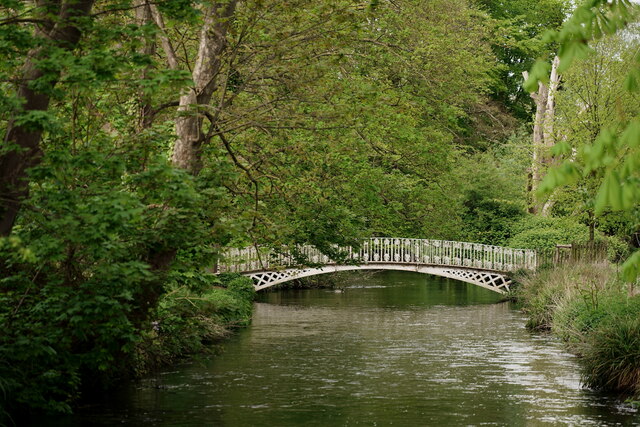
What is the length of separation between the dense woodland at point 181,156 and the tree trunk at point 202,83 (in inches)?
1.5

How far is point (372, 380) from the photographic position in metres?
18.8

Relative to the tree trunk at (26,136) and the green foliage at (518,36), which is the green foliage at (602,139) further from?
the green foliage at (518,36)

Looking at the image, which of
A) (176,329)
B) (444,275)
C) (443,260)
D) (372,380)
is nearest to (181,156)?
(176,329)

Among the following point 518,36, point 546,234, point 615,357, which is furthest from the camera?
point 518,36

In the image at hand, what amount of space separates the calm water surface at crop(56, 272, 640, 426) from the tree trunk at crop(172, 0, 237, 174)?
3933mm

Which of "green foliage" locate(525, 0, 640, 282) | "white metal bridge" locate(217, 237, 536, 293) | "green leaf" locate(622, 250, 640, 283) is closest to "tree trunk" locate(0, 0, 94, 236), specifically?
"green foliage" locate(525, 0, 640, 282)

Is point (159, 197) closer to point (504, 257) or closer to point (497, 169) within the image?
point (504, 257)

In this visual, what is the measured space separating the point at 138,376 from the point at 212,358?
393 centimetres

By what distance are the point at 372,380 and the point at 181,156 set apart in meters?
5.75

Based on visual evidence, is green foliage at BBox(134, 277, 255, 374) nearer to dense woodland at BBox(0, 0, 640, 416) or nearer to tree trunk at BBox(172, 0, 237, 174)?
dense woodland at BBox(0, 0, 640, 416)

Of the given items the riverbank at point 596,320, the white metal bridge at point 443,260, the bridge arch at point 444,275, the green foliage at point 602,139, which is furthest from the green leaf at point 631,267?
the bridge arch at point 444,275

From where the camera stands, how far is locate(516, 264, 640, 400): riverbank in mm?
16188

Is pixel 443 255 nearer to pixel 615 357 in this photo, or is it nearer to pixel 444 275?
pixel 444 275

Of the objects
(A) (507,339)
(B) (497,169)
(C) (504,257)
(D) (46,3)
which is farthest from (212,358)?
(B) (497,169)
